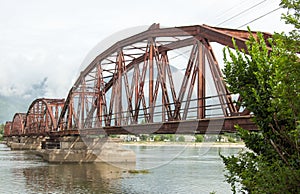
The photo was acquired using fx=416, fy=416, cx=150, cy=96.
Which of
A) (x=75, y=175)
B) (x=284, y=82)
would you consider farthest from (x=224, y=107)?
(x=75, y=175)

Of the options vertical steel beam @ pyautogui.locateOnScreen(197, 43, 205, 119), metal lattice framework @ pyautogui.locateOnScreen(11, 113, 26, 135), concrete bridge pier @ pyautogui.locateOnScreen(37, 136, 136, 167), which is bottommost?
concrete bridge pier @ pyautogui.locateOnScreen(37, 136, 136, 167)

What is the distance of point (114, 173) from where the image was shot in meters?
40.2

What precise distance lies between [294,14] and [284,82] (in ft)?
4.42

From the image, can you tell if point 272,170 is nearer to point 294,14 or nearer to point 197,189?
point 294,14

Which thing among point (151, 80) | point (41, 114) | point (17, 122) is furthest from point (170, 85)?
point (17, 122)

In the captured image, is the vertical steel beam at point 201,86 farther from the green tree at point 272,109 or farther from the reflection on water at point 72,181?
the green tree at point 272,109

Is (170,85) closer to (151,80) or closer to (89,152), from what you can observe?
(151,80)

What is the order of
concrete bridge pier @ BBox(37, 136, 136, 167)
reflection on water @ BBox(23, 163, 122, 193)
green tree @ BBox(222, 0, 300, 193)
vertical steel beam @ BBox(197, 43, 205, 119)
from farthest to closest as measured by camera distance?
1. concrete bridge pier @ BBox(37, 136, 136, 167)
2. reflection on water @ BBox(23, 163, 122, 193)
3. vertical steel beam @ BBox(197, 43, 205, 119)
4. green tree @ BBox(222, 0, 300, 193)

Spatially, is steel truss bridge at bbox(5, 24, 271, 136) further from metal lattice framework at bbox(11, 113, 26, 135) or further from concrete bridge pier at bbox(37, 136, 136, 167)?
metal lattice framework at bbox(11, 113, 26, 135)

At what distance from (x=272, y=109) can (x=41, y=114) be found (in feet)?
323

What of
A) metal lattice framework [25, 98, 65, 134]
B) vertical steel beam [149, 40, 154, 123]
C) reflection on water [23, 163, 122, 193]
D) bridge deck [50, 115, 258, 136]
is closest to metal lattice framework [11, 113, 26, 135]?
metal lattice framework [25, 98, 65, 134]

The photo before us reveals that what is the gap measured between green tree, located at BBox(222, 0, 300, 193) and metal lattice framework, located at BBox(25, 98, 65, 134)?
7229 cm

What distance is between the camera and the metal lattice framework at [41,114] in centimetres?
8431

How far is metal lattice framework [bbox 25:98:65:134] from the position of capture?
84.3 m
